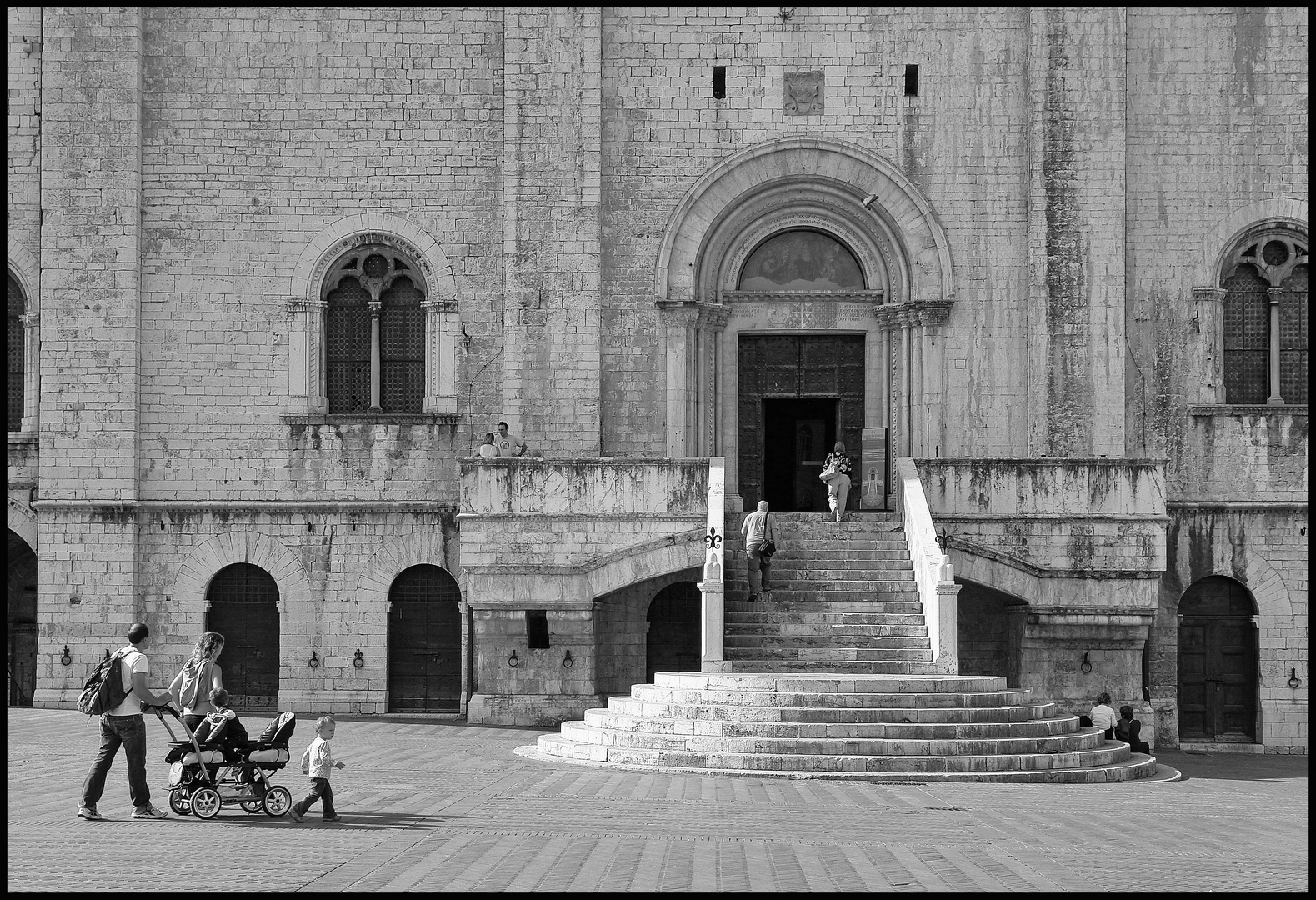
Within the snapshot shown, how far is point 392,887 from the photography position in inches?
420

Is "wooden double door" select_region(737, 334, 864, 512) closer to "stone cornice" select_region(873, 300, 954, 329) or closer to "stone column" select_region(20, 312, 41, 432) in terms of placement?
"stone cornice" select_region(873, 300, 954, 329)

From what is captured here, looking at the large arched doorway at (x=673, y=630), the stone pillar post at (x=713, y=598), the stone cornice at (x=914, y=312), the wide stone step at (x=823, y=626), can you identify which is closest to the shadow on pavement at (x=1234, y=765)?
the wide stone step at (x=823, y=626)

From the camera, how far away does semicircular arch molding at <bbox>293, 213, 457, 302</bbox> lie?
27469 mm

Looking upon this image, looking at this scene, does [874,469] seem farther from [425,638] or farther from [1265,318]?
[425,638]

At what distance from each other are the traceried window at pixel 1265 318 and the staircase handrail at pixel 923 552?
642 cm

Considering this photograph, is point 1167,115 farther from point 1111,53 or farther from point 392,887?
point 392,887

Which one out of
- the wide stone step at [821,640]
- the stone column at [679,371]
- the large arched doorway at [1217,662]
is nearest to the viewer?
the wide stone step at [821,640]

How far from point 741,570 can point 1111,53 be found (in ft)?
35.4

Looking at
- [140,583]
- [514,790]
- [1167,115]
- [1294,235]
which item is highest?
[1167,115]

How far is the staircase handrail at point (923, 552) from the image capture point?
2119 cm

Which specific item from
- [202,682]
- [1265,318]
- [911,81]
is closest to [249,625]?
[202,682]

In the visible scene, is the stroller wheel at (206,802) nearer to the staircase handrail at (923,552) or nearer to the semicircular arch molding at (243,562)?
the staircase handrail at (923,552)

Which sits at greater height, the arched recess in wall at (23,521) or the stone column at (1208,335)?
the stone column at (1208,335)

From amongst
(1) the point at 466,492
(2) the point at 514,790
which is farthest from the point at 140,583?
(2) the point at 514,790
